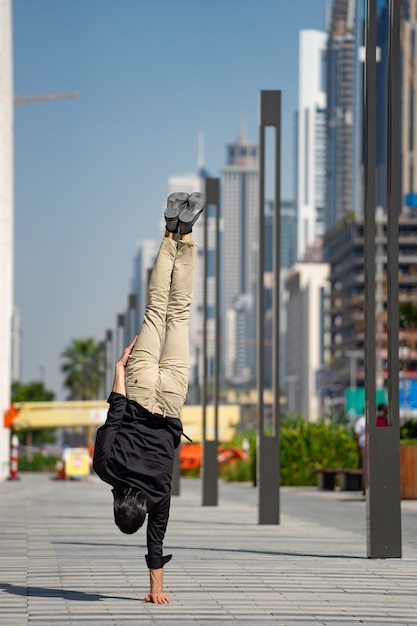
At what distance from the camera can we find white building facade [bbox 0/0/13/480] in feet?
152

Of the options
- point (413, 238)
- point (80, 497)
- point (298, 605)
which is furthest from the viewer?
point (413, 238)

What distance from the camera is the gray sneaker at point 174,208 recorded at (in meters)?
9.38

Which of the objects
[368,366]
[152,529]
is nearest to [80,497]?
[368,366]

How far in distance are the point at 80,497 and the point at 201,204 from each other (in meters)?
22.6

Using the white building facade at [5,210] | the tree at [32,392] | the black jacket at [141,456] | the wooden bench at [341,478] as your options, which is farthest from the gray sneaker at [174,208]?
the tree at [32,392]

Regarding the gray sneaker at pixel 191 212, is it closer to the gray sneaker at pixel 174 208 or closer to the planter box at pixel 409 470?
the gray sneaker at pixel 174 208

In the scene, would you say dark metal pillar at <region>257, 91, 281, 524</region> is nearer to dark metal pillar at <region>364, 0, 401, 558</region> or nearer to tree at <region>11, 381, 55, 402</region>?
dark metal pillar at <region>364, 0, 401, 558</region>

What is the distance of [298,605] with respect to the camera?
920 cm

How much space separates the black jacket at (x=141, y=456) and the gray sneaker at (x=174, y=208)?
3.62 feet

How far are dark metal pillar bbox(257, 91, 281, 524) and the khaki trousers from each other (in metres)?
9.24

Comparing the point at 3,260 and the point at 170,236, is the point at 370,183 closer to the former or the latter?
the point at 170,236

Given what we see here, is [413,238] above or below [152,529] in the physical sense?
above

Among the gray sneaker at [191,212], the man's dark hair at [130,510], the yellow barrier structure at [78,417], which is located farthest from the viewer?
the yellow barrier structure at [78,417]

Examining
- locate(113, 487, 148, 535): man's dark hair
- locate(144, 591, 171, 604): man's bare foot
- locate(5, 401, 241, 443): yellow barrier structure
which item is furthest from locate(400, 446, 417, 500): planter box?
locate(5, 401, 241, 443): yellow barrier structure
